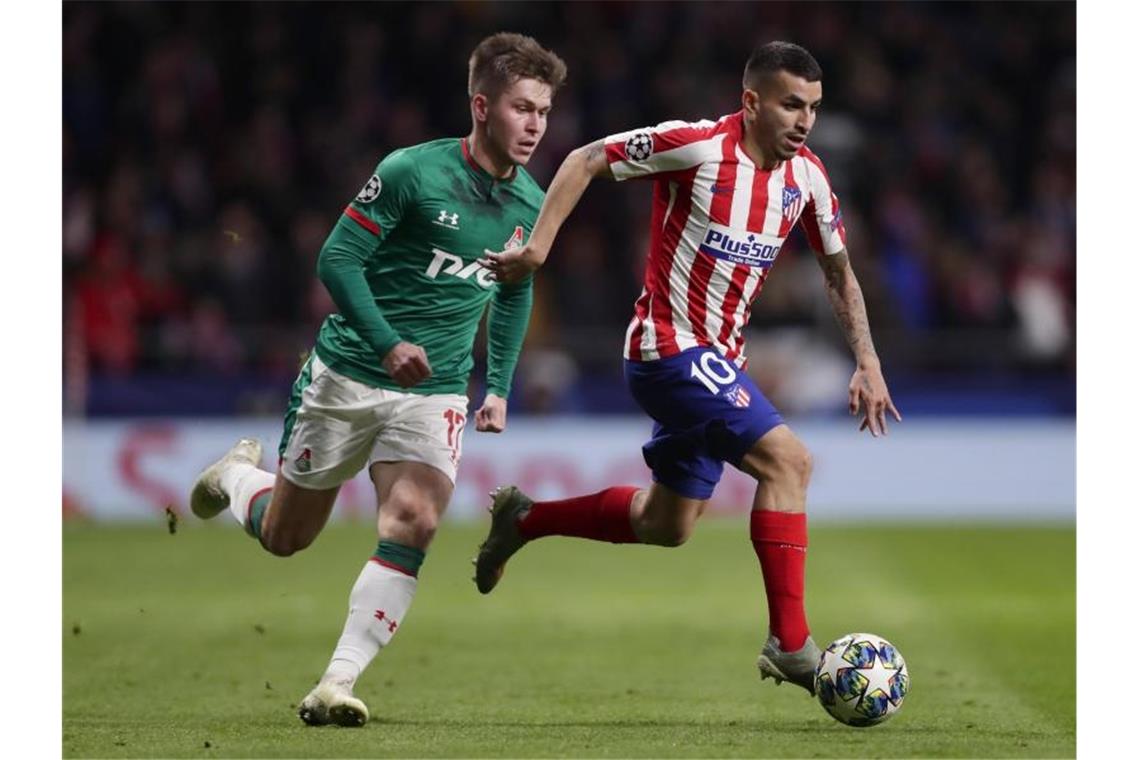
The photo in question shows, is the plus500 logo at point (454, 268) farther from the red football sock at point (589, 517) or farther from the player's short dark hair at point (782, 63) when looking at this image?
the player's short dark hair at point (782, 63)

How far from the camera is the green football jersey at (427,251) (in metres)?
6.51

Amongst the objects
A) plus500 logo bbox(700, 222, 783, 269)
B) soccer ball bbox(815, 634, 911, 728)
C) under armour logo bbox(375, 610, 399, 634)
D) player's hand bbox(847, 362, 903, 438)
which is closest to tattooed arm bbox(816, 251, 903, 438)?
player's hand bbox(847, 362, 903, 438)

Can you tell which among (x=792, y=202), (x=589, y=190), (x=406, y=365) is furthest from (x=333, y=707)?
(x=589, y=190)

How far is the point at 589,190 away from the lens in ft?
56.3

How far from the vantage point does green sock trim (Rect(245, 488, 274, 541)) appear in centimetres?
731

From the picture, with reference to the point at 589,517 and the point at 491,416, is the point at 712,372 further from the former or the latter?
the point at 589,517

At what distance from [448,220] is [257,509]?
155 cm

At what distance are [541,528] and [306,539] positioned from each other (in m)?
0.96

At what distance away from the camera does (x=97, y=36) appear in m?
18.2

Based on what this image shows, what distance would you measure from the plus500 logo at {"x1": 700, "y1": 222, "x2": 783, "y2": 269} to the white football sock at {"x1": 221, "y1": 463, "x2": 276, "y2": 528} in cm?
210

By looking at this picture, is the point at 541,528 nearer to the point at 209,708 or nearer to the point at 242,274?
the point at 209,708

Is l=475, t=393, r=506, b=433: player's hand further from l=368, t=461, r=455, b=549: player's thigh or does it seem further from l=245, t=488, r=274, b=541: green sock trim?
l=245, t=488, r=274, b=541: green sock trim

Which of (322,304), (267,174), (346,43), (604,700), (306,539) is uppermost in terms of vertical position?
(346,43)
